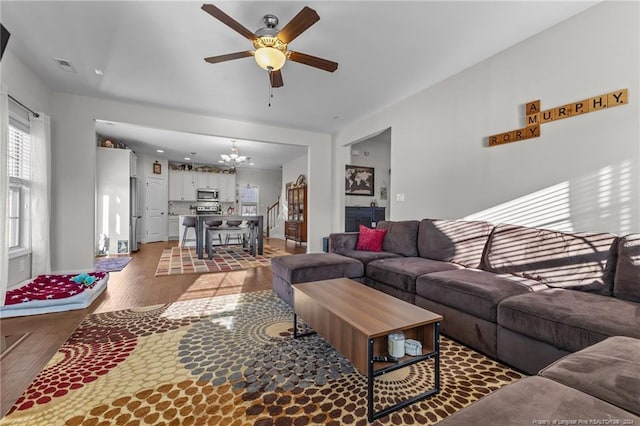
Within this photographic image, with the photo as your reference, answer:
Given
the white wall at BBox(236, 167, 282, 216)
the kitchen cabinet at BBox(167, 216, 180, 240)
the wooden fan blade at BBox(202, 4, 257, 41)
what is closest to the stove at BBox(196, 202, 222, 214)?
the kitchen cabinet at BBox(167, 216, 180, 240)

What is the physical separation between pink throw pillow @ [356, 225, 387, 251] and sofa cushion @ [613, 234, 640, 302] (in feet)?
7.51

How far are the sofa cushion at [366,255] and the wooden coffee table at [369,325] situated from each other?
1.21 metres

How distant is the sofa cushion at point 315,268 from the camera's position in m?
2.79

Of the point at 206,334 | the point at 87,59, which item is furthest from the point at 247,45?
the point at 206,334

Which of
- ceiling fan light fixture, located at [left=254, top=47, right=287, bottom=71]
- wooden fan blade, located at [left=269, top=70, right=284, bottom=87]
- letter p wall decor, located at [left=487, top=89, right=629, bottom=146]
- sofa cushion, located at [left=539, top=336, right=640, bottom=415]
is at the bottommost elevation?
sofa cushion, located at [left=539, top=336, right=640, bottom=415]

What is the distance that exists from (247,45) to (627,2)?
11.1 ft

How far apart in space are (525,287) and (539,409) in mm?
1613

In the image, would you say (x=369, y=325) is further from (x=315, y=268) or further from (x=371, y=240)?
(x=371, y=240)

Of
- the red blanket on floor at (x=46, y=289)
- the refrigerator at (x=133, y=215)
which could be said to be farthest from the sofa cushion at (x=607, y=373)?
the refrigerator at (x=133, y=215)

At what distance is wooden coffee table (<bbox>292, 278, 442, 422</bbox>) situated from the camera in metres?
1.41

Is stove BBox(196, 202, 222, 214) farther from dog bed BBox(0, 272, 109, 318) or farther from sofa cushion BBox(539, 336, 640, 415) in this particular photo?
sofa cushion BBox(539, 336, 640, 415)

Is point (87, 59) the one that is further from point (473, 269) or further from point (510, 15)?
point (473, 269)

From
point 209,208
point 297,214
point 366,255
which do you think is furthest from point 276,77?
point 209,208

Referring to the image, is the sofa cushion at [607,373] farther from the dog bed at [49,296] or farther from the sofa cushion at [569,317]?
the dog bed at [49,296]
